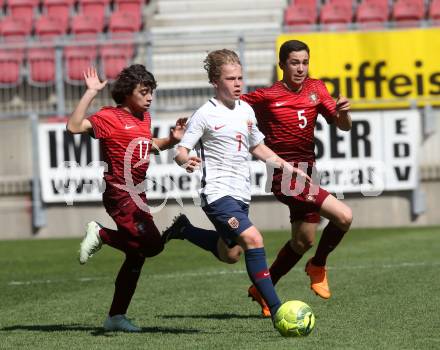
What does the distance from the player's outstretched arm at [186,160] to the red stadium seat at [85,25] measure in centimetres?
1376

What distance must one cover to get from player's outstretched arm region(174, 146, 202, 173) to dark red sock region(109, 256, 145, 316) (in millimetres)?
1041

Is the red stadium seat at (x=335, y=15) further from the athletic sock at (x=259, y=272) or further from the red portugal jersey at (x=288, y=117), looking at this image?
the athletic sock at (x=259, y=272)

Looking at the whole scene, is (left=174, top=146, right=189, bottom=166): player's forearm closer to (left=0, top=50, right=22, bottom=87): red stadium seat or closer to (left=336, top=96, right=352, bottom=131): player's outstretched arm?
(left=336, top=96, right=352, bottom=131): player's outstretched arm

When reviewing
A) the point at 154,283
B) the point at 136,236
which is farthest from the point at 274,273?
the point at 154,283

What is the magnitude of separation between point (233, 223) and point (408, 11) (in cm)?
1267

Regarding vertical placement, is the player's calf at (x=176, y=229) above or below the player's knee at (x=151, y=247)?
above

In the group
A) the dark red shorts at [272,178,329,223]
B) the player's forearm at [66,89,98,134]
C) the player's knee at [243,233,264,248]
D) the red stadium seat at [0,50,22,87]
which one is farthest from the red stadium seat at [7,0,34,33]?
the player's knee at [243,233,264,248]

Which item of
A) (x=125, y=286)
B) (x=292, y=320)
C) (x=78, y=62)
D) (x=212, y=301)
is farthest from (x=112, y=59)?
(x=292, y=320)

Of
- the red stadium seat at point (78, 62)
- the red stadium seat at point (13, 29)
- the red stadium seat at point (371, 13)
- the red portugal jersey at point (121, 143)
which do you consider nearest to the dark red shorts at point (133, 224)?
the red portugal jersey at point (121, 143)

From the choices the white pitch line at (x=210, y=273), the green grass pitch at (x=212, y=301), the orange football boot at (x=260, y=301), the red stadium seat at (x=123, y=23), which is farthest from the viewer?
the red stadium seat at (x=123, y=23)

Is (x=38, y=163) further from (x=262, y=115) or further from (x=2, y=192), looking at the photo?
(x=262, y=115)

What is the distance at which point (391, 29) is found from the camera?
16781 millimetres

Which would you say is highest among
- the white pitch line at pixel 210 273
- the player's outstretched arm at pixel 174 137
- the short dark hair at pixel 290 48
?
the short dark hair at pixel 290 48

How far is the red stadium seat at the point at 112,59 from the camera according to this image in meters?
17.5
